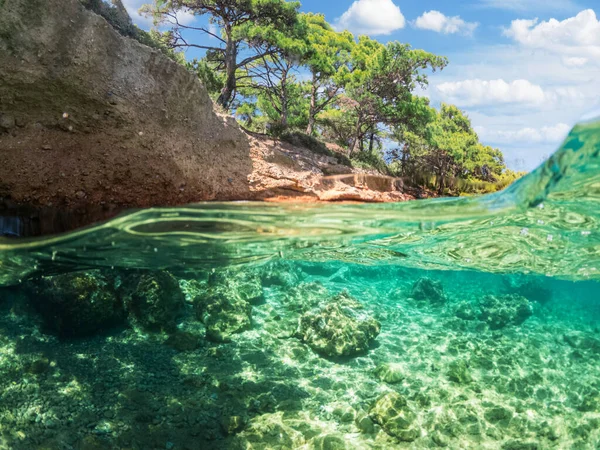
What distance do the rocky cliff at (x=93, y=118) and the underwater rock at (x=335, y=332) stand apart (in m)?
3.86

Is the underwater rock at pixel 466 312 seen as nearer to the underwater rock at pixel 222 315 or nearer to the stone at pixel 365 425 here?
the stone at pixel 365 425

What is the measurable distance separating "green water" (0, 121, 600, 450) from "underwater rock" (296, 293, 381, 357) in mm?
38

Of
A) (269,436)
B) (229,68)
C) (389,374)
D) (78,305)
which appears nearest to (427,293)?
(389,374)

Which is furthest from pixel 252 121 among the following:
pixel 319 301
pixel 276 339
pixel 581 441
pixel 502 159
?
pixel 581 441

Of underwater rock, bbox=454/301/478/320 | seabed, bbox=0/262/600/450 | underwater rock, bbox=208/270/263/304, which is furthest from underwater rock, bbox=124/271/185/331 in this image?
underwater rock, bbox=454/301/478/320

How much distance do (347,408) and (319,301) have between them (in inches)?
165

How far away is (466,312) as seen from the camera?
42.5ft

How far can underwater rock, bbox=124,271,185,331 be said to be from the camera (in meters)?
10.3

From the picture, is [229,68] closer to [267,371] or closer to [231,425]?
[267,371]

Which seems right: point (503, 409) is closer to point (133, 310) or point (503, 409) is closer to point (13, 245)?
point (133, 310)

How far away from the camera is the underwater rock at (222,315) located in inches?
399

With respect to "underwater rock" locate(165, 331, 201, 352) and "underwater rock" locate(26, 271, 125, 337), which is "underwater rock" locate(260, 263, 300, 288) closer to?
"underwater rock" locate(165, 331, 201, 352)

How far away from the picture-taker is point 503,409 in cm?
891

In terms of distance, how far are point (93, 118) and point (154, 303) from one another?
181 inches
